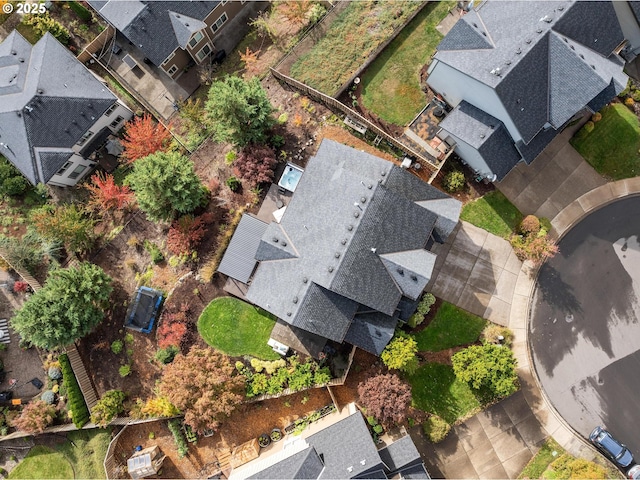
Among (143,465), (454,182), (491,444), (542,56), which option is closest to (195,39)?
(454,182)

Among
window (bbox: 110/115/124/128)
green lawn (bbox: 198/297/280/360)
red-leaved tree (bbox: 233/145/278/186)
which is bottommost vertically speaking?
green lawn (bbox: 198/297/280/360)

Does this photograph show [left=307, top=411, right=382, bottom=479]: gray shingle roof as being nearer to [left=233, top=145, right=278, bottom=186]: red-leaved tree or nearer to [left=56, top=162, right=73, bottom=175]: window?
[left=233, top=145, right=278, bottom=186]: red-leaved tree

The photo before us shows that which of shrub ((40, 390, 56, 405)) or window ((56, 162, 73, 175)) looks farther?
window ((56, 162, 73, 175))

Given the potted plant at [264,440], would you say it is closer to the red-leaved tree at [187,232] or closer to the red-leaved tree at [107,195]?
the red-leaved tree at [187,232]

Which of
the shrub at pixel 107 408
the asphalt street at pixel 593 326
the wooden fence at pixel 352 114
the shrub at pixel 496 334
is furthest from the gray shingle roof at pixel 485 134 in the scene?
the shrub at pixel 107 408

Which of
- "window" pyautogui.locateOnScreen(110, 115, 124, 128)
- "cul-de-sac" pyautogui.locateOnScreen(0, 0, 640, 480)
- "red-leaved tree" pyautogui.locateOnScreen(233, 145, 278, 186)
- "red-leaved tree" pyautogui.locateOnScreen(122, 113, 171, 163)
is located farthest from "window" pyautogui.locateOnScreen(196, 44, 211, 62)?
"red-leaved tree" pyautogui.locateOnScreen(233, 145, 278, 186)
